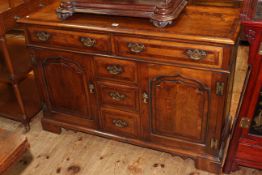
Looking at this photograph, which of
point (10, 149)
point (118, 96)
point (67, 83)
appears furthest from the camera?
point (67, 83)

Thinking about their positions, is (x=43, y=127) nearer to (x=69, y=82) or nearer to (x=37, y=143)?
(x=37, y=143)

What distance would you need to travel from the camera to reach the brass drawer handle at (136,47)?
1608mm

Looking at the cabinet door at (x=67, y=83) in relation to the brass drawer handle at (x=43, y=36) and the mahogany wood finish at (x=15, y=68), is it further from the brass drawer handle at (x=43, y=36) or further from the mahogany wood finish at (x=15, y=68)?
the mahogany wood finish at (x=15, y=68)

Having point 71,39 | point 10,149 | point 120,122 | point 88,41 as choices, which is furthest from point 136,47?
point 10,149

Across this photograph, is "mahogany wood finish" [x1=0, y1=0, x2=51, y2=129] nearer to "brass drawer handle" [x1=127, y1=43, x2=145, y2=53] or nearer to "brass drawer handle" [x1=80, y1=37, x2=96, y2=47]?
"brass drawer handle" [x1=80, y1=37, x2=96, y2=47]

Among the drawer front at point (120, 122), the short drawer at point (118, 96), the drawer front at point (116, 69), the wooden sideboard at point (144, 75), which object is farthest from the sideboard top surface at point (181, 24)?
the drawer front at point (120, 122)

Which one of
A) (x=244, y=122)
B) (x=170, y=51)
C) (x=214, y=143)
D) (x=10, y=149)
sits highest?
(x=170, y=51)

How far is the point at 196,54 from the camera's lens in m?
1.51

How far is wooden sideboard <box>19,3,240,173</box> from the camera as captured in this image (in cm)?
153

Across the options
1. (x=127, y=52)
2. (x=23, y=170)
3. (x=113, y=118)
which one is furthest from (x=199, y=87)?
(x=23, y=170)

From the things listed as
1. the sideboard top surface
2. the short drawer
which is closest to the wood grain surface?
the short drawer

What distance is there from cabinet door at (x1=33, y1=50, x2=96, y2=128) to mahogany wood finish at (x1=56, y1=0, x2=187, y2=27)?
9.8 inches

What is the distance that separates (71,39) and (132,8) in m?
0.37

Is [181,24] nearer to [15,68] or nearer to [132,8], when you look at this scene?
[132,8]
